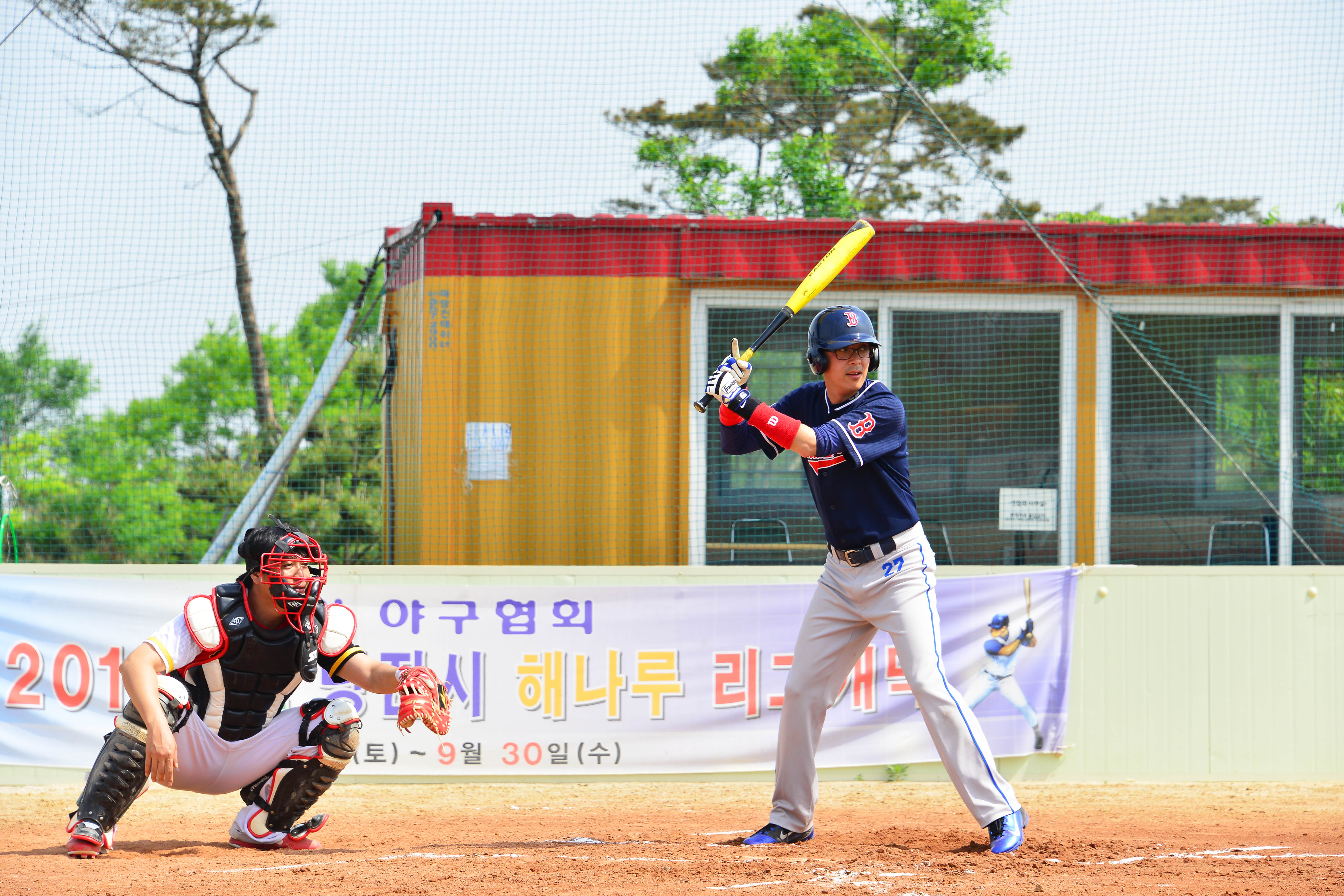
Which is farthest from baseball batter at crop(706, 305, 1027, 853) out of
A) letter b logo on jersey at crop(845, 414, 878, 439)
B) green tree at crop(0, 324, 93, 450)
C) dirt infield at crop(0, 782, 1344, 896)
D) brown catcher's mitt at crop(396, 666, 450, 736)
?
green tree at crop(0, 324, 93, 450)

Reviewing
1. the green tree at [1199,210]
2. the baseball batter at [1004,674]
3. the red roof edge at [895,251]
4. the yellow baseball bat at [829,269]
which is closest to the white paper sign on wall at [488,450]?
the red roof edge at [895,251]

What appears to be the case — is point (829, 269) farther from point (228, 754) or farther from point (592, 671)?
point (228, 754)

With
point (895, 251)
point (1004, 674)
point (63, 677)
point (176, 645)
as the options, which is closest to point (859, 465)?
point (176, 645)

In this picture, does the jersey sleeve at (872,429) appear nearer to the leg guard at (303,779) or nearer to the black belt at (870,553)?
the black belt at (870,553)

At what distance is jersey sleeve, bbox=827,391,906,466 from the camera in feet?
13.1

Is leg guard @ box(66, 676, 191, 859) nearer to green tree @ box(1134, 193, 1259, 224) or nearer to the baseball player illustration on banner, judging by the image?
the baseball player illustration on banner

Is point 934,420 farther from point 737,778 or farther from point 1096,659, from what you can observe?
point 737,778

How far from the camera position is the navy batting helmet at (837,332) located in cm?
418

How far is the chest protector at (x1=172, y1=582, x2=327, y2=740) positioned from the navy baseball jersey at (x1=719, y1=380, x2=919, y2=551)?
5.47ft

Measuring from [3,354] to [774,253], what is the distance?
6789mm

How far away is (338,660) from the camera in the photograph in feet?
13.5

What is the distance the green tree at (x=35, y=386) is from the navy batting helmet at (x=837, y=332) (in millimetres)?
6152

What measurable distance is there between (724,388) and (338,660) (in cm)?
162

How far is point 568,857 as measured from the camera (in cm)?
398
